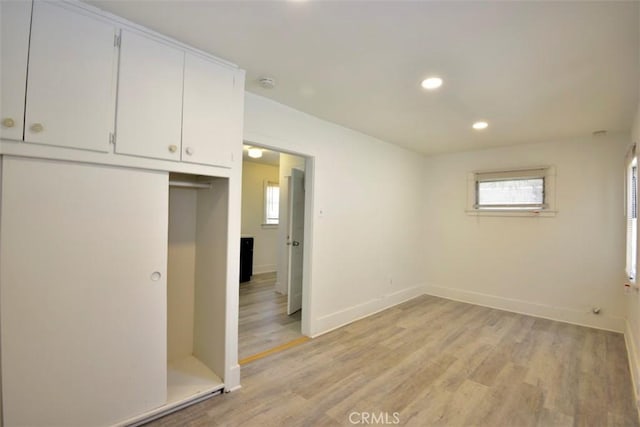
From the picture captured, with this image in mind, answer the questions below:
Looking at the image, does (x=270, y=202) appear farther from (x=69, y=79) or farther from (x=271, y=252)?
(x=69, y=79)

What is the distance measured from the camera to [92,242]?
1.73 metres

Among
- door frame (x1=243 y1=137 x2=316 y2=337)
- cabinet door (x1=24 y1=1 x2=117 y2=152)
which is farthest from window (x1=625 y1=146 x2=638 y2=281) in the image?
cabinet door (x1=24 y1=1 x2=117 y2=152)

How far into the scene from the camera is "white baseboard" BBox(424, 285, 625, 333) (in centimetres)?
385

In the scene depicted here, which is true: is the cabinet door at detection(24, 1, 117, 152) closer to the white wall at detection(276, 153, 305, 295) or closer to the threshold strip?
the threshold strip

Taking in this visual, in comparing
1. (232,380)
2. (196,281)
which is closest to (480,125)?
(196,281)

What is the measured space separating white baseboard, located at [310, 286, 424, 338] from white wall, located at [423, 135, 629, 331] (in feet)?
2.90

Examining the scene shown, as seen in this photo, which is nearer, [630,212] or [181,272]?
[181,272]

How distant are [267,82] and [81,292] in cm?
203

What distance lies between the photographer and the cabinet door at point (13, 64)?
1.44 m

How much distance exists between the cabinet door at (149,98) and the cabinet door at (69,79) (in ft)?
0.22

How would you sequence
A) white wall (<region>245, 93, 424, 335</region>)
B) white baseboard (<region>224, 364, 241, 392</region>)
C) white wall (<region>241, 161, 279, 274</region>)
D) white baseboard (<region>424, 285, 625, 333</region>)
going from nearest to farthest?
white baseboard (<region>224, 364, 241, 392</region>), white wall (<region>245, 93, 424, 335</region>), white baseboard (<region>424, 285, 625, 333</region>), white wall (<region>241, 161, 279, 274</region>)

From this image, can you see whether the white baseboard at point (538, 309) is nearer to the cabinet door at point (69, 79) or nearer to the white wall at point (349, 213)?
the white wall at point (349, 213)

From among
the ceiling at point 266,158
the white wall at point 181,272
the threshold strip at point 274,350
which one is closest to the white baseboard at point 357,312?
the threshold strip at point 274,350

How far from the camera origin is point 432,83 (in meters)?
2.52
